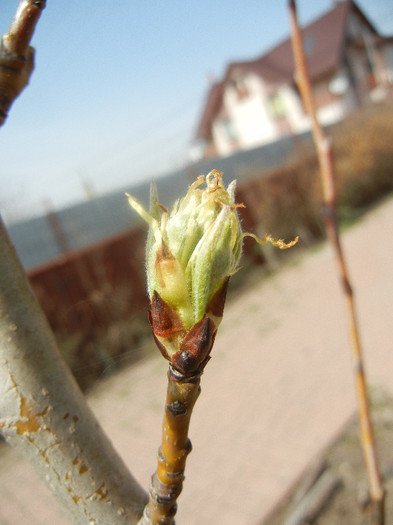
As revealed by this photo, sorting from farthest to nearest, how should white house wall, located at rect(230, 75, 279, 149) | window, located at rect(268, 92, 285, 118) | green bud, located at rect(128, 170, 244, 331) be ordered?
1. white house wall, located at rect(230, 75, 279, 149)
2. window, located at rect(268, 92, 285, 118)
3. green bud, located at rect(128, 170, 244, 331)

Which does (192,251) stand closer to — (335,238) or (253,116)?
(335,238)

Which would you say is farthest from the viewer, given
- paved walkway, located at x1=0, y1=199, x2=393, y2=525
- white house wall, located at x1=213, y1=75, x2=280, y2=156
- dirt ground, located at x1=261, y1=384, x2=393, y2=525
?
white house wall, located at x1=213, y1=75, x2=280, y2=156

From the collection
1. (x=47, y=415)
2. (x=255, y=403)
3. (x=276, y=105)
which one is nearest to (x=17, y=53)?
(x=47, y=415)

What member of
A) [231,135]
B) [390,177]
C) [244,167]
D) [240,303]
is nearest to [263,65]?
[231,135]

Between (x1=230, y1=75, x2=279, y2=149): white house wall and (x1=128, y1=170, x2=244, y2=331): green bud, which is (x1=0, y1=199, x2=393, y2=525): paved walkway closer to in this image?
(x1=128, y1=170, x2=244, y2=331): green bud

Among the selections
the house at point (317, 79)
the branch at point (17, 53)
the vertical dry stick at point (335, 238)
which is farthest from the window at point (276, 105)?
the branch at point (17, 53)

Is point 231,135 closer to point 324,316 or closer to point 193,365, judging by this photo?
point 324,316

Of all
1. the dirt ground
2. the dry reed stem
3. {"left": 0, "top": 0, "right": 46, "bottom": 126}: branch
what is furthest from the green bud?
the dirt ground
